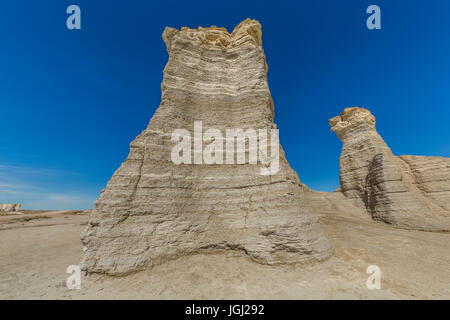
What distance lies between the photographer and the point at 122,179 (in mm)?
6680

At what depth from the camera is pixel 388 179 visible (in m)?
14.4

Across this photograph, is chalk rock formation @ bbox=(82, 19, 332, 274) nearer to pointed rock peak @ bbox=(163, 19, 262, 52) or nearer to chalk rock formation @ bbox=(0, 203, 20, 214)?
Answer: pointed rock peak @ bbox=(163, 19, 262, 52)

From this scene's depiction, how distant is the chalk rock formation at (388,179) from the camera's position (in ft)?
43.0

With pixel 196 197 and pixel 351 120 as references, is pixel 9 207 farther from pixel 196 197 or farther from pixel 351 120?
pixel 351 120

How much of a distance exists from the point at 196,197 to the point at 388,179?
16787 mm

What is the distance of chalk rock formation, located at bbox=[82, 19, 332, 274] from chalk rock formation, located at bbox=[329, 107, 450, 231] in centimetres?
1154

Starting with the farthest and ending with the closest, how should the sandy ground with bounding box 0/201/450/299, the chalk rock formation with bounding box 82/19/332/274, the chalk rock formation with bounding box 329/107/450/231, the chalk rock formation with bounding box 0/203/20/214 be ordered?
the chalk rock formation with bounding box 0/203/20/214 < the chalk rock formation with bounding box 329/107/450/231 < the chalk rock formation with bounding box 82/19/332/274 < the sandy ground with bounding box 0/201/450/299

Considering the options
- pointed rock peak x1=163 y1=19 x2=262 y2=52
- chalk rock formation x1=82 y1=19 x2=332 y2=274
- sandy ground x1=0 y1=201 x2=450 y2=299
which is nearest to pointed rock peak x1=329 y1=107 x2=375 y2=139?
sandy ground x1=0 y1=201 x2=450 y2=299

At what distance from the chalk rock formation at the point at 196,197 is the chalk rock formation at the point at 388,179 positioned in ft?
37.9

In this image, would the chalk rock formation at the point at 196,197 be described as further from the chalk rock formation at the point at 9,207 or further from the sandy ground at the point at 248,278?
the chalk rock formation at the point at 9,207

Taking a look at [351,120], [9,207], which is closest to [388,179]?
[351,120]

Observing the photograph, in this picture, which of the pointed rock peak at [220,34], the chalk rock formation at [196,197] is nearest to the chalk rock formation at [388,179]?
the chalk rock formation at [196,197]

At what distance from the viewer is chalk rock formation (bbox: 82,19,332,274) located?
6.14m
